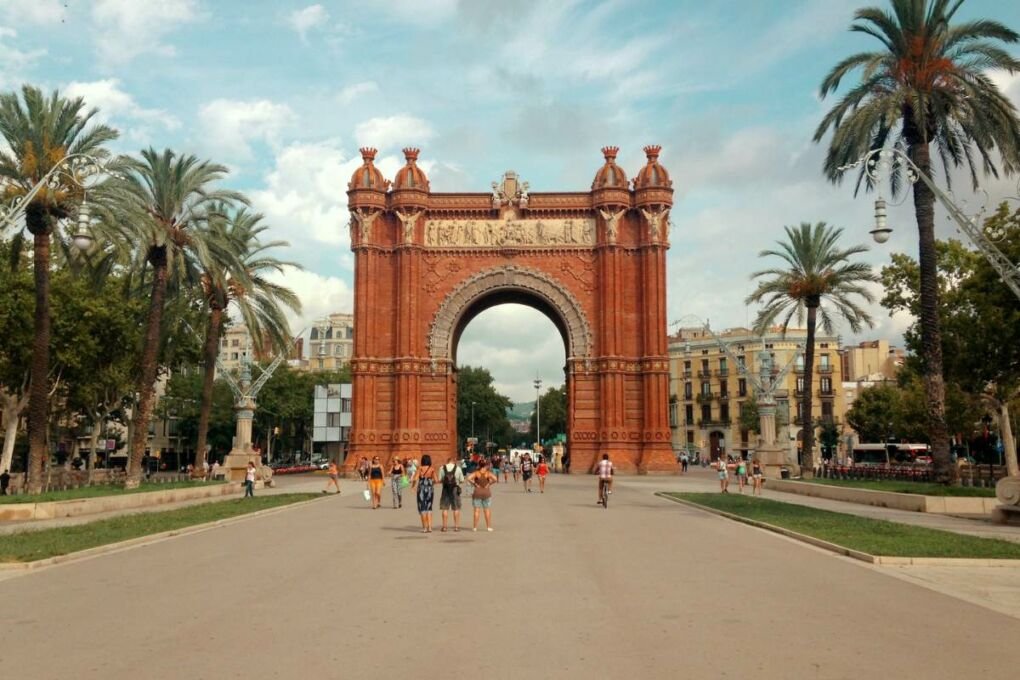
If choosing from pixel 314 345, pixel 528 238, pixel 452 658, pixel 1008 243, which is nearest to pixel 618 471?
pixel 528 238

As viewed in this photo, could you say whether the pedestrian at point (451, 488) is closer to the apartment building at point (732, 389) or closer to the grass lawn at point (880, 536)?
the grass lawn at point (880, 536)

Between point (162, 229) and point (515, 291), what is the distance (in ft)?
85.3

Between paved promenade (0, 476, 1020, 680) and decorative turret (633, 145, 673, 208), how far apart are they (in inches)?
1475

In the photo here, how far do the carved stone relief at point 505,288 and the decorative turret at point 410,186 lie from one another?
5.47 metres

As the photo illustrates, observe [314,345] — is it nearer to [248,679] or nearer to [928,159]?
[928,159]

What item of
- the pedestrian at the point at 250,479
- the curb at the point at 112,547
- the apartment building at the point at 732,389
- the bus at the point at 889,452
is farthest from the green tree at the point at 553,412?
the curb at the point at 112,547

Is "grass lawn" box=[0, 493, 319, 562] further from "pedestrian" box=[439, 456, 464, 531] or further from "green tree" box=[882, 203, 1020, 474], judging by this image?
"green tree" box=[882, 203, 1020, 474]

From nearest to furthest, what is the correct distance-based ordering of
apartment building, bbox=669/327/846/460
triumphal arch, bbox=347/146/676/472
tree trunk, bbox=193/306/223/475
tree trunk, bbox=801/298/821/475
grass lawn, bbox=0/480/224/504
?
grass lawn, bbox=0/480/224/504
tree trunk, bbox=193/306/223/475
tree trunk, bbox=801/298/821/475
triumphal arch, bbox=347/146/676/472
apartment building, bbox=669/327/846/460

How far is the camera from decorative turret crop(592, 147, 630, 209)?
51.0m

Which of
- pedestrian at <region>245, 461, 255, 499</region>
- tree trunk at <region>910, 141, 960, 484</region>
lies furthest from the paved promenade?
pedestrian at <region>245, 461, 255, 499</region>

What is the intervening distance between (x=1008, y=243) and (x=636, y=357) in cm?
2543

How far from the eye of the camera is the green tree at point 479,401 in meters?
124

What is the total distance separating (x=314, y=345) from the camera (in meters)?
141

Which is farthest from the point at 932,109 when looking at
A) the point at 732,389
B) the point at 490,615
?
the point at 732,389
